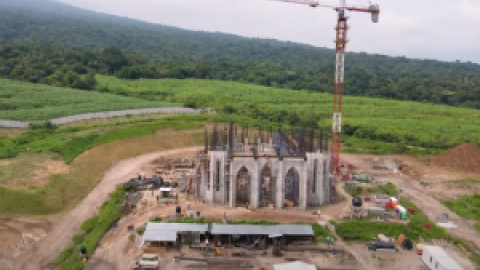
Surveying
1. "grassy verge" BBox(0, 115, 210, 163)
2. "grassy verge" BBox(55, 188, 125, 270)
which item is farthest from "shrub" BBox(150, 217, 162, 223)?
"grassy verge" BBox(0, 115, 210, 163)

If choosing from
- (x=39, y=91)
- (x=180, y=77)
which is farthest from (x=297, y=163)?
(x=180, y=77)

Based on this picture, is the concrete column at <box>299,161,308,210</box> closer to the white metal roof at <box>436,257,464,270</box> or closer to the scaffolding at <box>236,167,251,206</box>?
the scaffolding at <box>236,167,251,206</box>

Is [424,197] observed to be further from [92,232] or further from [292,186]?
[92,232]

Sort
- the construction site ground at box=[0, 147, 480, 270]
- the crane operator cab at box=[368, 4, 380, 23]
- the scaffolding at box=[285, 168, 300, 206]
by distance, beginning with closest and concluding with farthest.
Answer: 1. the construction site ground at box=[0, 147, 480, 270]
2. the scaffolding at box=[285, 168, 300, 206]
3. the crane operator cab at box=[368, 4, 380, 23]

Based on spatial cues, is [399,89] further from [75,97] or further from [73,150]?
[73,150]

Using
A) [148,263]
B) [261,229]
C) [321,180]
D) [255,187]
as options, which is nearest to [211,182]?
[255,187]

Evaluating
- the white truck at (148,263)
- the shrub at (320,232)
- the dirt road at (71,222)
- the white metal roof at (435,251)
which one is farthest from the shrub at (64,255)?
the white metal roof at (435,251)
